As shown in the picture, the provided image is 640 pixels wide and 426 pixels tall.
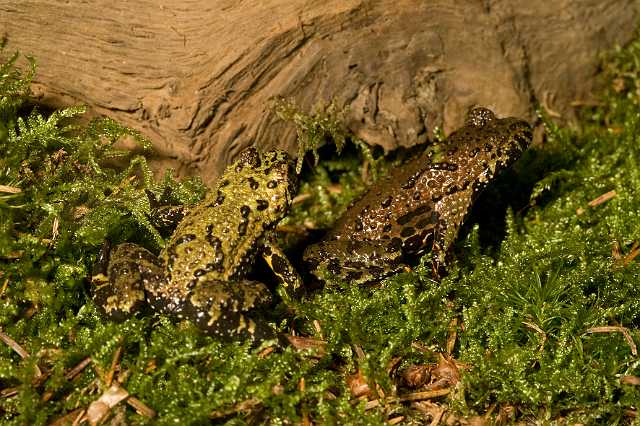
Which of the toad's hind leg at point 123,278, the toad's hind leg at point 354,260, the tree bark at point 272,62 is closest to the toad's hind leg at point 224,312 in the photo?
the toad's hind leg at point 123,278

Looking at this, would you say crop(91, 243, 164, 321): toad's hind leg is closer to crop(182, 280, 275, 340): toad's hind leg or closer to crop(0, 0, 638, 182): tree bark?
crop(182, 280, 275, 340): toad's hind leg

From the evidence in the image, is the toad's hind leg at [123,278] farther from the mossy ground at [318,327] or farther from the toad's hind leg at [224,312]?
the toad's hind leg at [224,312]

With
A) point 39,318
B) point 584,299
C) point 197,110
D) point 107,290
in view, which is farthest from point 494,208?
point 39,318

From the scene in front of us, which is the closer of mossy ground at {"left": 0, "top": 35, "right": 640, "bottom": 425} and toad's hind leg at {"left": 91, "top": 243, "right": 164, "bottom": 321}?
mossy ground at {"left": 0, "top": 35, "right": 640, "bottom": 425}

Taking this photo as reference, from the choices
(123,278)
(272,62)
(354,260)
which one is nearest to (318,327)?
(354,260)

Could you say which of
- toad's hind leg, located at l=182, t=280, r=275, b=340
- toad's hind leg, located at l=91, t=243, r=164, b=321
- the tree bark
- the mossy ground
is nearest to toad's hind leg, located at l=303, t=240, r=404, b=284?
the mossy ground

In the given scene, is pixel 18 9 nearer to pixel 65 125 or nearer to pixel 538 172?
pixel 65 125
